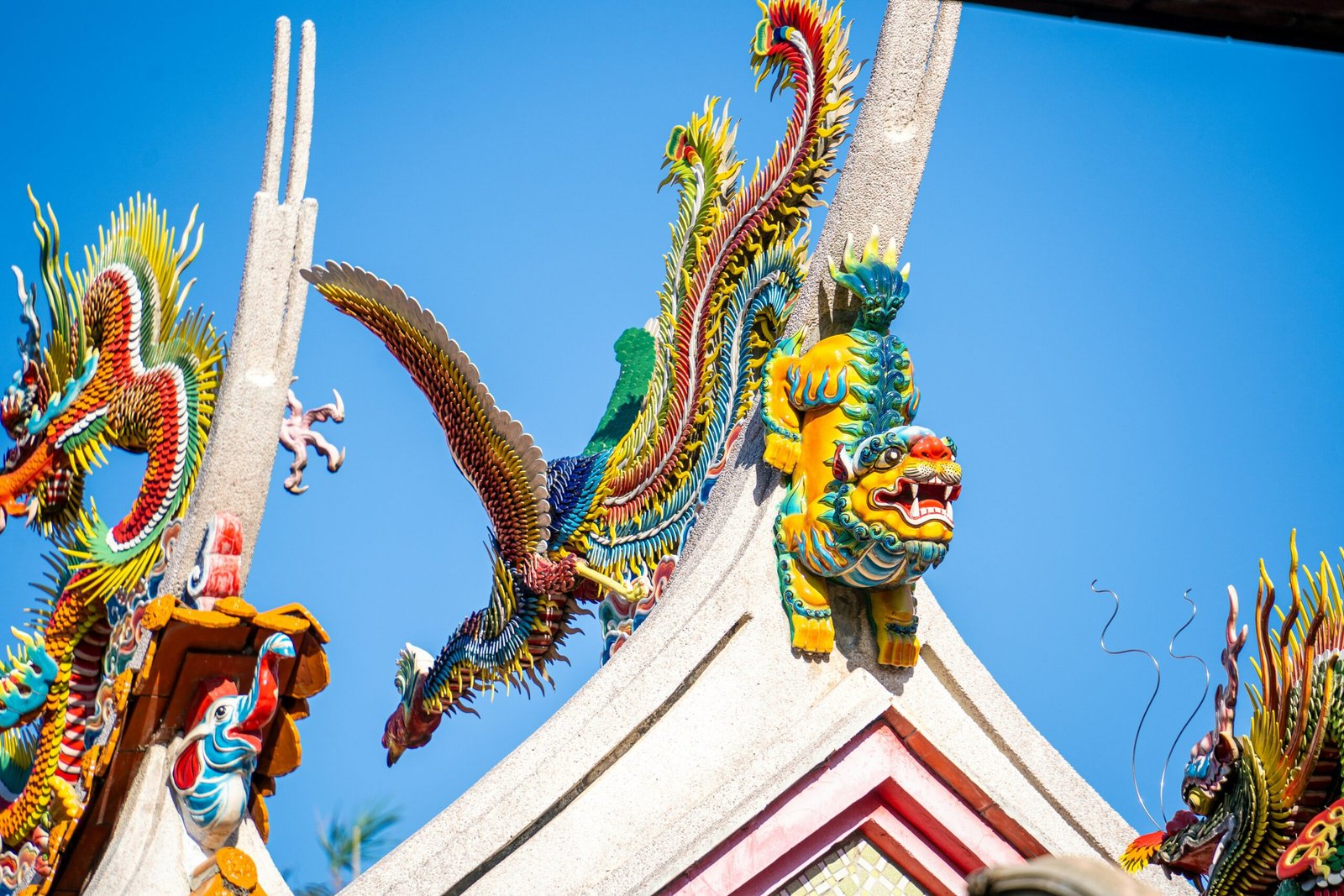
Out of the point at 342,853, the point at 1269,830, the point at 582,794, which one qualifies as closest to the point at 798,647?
the point at 582,794

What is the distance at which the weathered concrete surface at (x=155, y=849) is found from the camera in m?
7.06

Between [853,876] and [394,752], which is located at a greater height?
[394,752]

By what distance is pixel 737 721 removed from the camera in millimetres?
6238

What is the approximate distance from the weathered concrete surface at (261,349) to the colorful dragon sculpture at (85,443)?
264 millimetres

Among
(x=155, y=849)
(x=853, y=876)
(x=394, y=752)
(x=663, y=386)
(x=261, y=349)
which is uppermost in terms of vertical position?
(x=663, y=386)

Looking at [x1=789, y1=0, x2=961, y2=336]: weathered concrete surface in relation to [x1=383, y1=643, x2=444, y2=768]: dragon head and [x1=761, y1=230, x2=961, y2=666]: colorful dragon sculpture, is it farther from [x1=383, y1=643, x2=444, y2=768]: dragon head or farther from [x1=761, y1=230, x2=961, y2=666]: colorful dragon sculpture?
[x1=383, y1=643, x2=444, y2=768]: dragon head

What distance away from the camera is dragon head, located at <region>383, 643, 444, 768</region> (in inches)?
375

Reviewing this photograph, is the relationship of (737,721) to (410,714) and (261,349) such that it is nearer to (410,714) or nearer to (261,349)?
(261,349)

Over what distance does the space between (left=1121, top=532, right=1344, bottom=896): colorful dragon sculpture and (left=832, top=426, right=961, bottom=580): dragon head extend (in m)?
0.97

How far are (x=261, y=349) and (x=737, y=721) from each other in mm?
2840

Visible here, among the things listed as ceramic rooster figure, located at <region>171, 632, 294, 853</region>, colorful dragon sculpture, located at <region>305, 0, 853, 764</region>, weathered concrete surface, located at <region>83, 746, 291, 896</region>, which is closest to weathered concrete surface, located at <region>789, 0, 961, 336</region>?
colorful dragon sculpture, located at <region>305, 0, 853, 764</region>

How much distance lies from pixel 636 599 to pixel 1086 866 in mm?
5629

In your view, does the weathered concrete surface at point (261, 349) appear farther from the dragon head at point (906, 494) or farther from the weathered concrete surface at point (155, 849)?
the dragon head at point (906, 494)

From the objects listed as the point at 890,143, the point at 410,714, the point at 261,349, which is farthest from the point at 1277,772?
the point at 410,714
